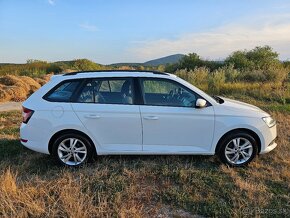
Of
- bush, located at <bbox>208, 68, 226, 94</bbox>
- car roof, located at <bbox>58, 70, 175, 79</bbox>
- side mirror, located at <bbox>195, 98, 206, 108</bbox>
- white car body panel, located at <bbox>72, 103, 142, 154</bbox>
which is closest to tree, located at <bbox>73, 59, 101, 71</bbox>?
bush, located at <bbox>208, 68, 226, 94</bbox>

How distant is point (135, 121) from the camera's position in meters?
5.57

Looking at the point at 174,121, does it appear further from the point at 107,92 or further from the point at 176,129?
the point at 107,92

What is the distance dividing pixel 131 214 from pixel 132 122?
1.81 meters

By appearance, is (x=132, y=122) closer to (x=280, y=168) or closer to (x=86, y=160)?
(x=86, y=160)

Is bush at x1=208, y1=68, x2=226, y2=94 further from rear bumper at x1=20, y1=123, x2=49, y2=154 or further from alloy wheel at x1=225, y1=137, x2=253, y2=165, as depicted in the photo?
rear bumper at x1=20, y1=123, x2=49, y2=154

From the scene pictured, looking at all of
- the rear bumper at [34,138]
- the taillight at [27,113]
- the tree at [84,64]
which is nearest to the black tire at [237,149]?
the rear bumper at [34,138]

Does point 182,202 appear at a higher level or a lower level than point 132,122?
lower

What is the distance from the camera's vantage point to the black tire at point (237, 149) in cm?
571

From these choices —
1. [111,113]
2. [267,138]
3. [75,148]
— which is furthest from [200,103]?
[75,148]

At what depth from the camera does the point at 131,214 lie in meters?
4.09

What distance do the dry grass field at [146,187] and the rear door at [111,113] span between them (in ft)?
1.29

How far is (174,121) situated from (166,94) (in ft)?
1.62

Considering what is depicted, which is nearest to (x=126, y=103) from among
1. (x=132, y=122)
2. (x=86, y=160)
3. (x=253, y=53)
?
(x=132, y=122)

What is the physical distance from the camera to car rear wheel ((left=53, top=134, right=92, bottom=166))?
566 centimetres
